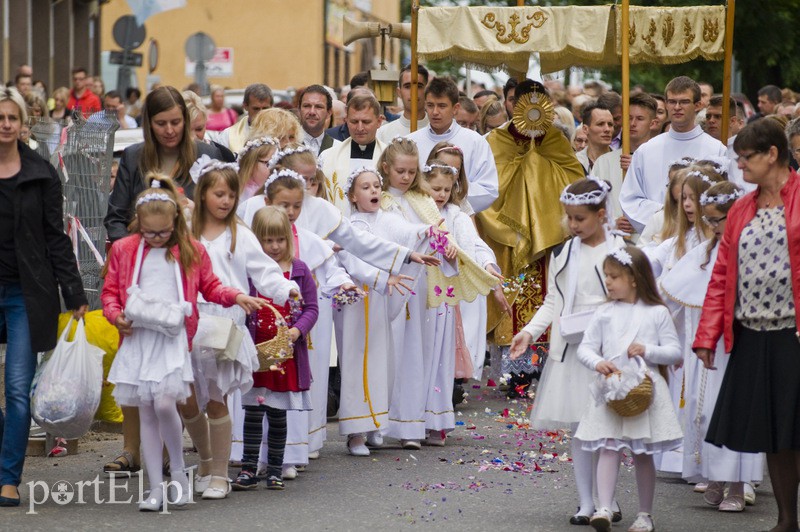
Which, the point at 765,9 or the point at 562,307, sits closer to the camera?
the point at 562,307

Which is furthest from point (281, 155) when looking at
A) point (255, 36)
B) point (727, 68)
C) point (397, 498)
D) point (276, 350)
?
point (255, 36)

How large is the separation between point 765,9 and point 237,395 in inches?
654

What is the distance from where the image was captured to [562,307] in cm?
797

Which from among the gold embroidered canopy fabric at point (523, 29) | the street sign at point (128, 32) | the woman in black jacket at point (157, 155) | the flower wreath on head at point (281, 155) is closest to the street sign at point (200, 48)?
the street sign at point (128, 32)

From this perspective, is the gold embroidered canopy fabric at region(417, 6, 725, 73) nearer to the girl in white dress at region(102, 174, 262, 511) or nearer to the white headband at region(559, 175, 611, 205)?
the white headband at region(559, 175, 611, 205)

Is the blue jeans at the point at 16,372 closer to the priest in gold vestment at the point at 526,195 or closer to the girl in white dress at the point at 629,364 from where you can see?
the girl in white dress at the point at 629,364

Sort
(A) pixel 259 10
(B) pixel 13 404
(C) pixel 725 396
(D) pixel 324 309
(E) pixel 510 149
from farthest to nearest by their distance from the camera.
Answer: (A) pixel 259 10, (E) pixel 510 149, (D) pixel 324 309, (B) pixel 13 404, (C) pixel 725 396

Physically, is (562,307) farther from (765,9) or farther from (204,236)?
(765,9)

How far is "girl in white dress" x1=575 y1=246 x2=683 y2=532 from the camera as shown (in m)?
7.35

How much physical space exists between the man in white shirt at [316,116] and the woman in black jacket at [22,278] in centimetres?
397

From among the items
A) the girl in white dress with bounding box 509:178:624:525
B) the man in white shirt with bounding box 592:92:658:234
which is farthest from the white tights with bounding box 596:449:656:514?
the man in white shirt with bounding box 592:92:658:234

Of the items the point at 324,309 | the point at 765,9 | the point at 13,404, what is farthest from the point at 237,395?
the point at 765,9

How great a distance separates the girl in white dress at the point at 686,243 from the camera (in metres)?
8.66

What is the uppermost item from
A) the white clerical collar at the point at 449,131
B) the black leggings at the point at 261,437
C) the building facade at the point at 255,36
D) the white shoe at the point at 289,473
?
the building facade at the point at 255,36
